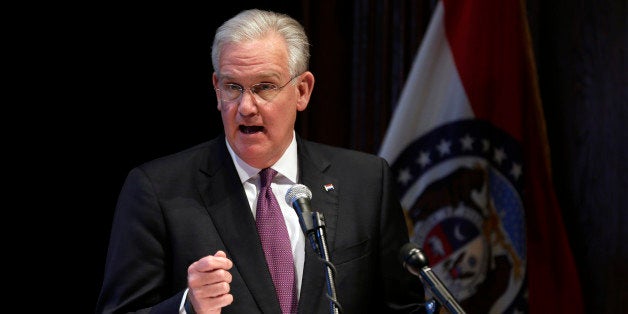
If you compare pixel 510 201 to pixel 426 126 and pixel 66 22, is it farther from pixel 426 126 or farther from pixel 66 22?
pixel 66 22

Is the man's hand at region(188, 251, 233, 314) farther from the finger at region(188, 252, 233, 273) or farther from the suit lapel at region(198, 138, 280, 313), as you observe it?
the suit lapel at region(198, 138, 280, 313)

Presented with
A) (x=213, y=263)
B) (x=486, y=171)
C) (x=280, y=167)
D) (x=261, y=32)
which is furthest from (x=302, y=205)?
(x=486, y=171)

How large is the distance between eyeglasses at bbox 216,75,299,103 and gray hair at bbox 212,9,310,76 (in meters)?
0.06

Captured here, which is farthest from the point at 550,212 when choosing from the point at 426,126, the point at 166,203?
the point at 166,203

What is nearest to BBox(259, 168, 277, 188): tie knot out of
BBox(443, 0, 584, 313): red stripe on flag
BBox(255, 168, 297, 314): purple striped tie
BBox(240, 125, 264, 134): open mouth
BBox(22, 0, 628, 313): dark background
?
BBox(255, 168, 297, 314): purple striped tie

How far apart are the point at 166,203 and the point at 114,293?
0.85 feet

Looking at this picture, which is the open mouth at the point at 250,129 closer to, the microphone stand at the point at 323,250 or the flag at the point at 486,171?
the microphone stand at the point at 323,250

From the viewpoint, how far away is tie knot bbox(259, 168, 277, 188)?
236 cm

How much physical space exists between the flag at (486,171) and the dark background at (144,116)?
14cm

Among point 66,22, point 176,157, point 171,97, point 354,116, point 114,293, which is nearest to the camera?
point 114,293

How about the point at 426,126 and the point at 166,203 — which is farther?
the point at 426,126

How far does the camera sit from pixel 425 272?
74.0 inches

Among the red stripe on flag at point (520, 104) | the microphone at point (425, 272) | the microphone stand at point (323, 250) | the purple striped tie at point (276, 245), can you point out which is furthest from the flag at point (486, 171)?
the microphone stand at point (323, 250)

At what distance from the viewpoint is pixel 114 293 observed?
7.16 feet
